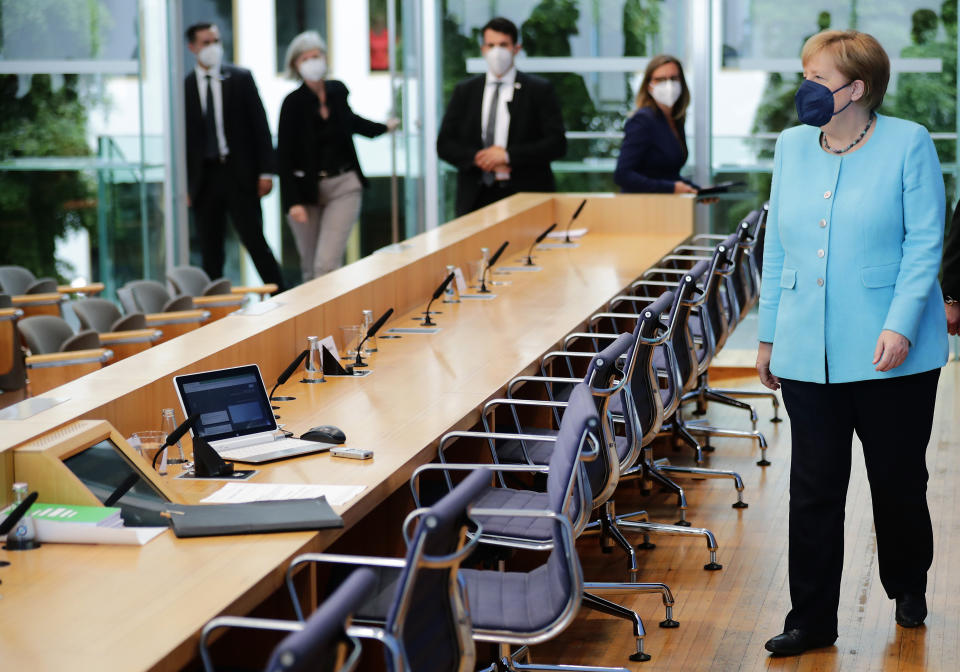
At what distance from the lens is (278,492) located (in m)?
3.20

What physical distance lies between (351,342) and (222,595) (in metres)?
Result: 2.32

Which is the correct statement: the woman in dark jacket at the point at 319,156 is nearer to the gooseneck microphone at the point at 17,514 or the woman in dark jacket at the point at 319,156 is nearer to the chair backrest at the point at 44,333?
the chair backrest at the point at 44,333

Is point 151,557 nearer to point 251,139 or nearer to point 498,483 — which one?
point 498,483

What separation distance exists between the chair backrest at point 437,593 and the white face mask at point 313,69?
247 inches

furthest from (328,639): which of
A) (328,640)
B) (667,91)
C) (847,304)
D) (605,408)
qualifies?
(667,91)

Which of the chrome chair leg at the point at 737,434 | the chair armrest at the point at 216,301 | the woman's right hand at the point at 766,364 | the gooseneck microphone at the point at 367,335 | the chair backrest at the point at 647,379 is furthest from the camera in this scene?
the chair armrest at the point at 216,301

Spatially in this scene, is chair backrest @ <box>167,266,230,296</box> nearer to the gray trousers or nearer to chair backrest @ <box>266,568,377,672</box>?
the gray trousers

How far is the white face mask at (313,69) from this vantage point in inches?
336

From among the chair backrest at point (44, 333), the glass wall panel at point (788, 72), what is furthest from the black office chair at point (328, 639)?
the glass wall panel at point (788, 72)

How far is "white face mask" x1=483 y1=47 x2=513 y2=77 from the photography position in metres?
8.27

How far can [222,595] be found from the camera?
2.53 meters

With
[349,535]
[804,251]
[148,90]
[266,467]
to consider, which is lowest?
[349,535]

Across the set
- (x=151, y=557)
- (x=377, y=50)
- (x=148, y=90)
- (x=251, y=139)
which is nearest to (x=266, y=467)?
(x=151, y=557)

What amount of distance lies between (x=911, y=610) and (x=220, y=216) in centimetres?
601
